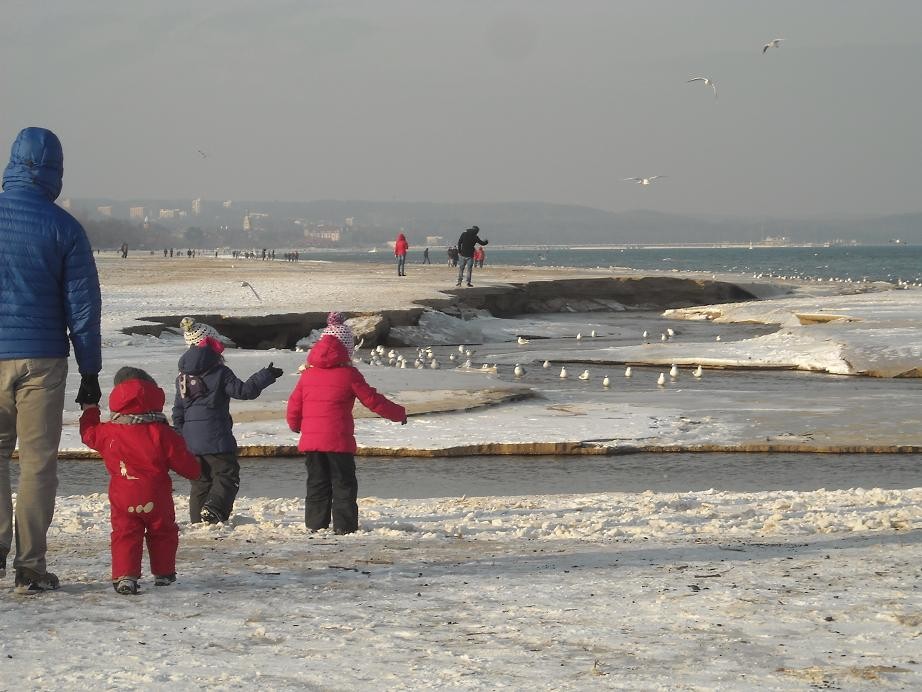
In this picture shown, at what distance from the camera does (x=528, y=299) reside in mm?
42125

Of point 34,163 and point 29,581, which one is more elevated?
point 34,163

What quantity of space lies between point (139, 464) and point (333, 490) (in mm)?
2249

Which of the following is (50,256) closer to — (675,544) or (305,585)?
(305,585)

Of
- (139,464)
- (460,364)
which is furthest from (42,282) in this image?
(460,364)

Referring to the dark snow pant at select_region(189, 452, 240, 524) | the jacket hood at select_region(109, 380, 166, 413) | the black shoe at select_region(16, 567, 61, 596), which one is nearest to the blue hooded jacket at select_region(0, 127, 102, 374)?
the jacket hood at select_region(109, 380, 166, 413)

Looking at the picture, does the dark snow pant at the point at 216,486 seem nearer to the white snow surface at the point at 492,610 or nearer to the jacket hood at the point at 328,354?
the white snow surface at the point at 492,610

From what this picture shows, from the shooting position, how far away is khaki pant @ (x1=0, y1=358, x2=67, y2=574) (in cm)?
608

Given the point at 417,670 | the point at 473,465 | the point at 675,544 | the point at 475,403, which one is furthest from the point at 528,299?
the point at 417,670

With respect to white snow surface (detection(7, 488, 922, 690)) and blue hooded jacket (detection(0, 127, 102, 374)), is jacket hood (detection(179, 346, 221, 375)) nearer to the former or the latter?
white snow surface (detection(7, 488, 922, 690))

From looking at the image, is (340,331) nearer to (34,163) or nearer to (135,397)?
(135,397)

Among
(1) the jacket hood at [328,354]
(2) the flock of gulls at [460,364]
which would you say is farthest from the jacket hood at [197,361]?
(2) the flock of gulls at [460,364]

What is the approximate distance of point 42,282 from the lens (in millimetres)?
6129

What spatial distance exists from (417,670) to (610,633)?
3.32 feet

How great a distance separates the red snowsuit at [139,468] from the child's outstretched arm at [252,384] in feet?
4.11
